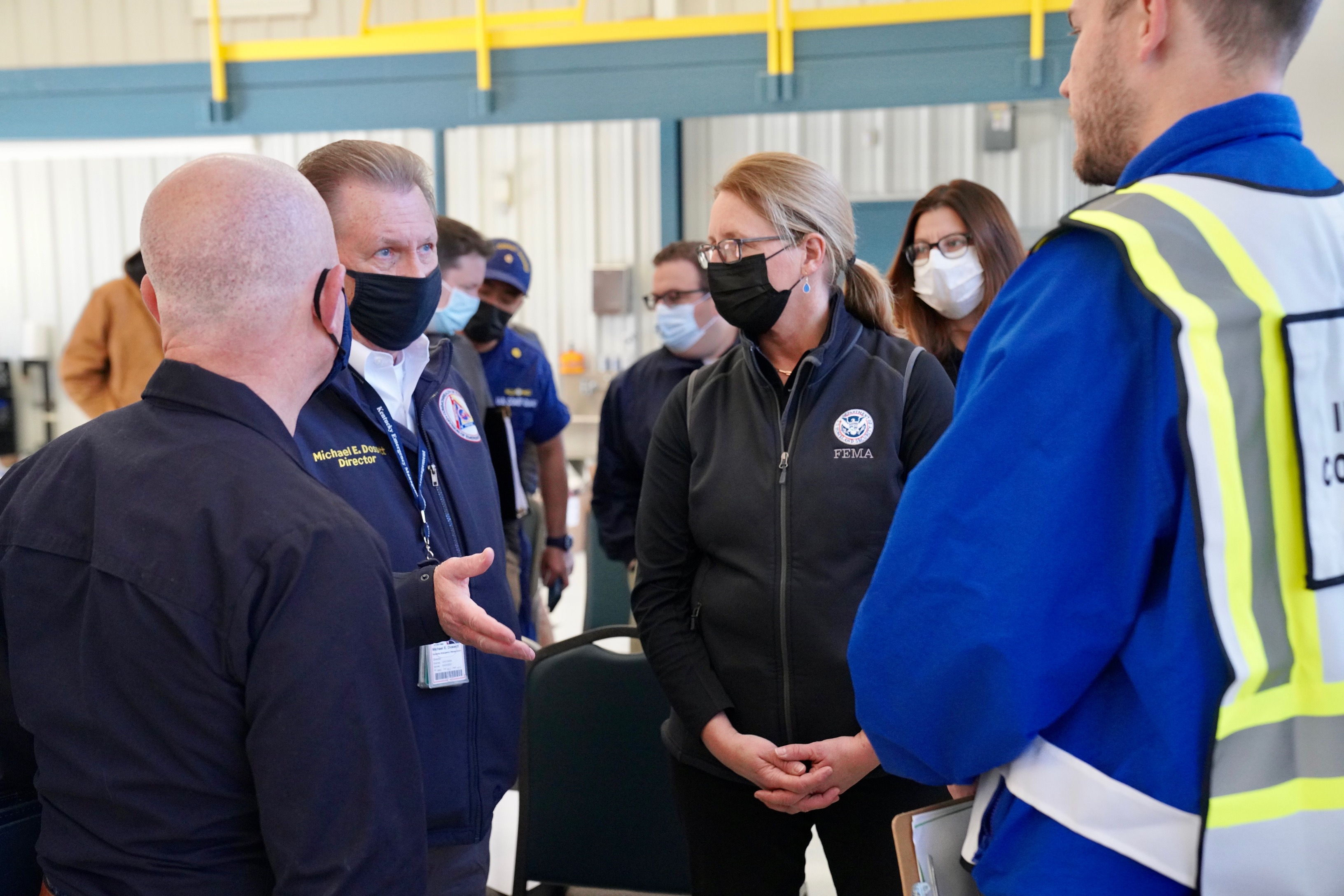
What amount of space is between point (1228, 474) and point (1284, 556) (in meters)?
0.09

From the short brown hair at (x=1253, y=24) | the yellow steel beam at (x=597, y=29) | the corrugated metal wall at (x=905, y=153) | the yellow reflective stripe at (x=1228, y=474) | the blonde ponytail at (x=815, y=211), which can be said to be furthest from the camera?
the corrugated metal wall at (x=905, y=153)

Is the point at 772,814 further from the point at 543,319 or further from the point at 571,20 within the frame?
the point at 543,319

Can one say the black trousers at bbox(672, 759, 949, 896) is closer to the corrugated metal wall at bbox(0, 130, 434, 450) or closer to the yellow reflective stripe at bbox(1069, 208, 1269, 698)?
the yellow reflective stripe at bbox(1069, 208, 1269, 698)

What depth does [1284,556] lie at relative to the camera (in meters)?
0.83

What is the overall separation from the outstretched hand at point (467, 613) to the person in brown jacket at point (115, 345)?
3.47 m

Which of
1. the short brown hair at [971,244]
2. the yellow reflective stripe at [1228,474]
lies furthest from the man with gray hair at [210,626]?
the short brown hair at [971,244]

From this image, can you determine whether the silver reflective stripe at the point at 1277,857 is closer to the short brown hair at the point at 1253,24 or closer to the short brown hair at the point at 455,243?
the short brown hair at the point at 1253,24

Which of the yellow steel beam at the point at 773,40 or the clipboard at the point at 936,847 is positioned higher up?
the yellow steel beam at the point at 773,40

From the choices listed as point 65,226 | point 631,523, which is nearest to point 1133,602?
point 631,523

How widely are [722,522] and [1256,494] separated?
1.03 metres

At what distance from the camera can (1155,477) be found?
0.87 meters

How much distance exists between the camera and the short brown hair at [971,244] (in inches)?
105

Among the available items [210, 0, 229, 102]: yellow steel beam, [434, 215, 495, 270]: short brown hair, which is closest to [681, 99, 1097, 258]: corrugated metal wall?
[210, 0, 229, 102]: yellow steel beam

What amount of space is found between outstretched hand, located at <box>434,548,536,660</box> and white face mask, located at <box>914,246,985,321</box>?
1.74m
